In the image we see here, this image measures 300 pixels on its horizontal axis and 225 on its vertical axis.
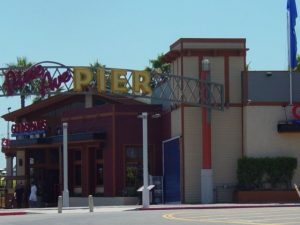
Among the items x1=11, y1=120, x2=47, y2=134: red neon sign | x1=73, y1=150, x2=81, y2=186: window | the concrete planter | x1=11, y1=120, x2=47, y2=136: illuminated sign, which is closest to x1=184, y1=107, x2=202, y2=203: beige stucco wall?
the concrete planter

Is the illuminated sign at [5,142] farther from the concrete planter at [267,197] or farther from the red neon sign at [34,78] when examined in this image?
the concrete planter at [267,197]

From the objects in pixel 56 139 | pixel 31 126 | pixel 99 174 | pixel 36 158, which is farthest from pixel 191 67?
pixel 36 158

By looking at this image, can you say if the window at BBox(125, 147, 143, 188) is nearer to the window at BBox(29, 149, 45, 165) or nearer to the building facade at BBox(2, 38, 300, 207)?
the building facade at BBox(2, 38, 300, 207)

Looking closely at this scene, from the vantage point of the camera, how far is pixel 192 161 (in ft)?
138

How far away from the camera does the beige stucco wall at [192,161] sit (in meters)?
42.1

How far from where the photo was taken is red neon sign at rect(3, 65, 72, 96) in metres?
38.0

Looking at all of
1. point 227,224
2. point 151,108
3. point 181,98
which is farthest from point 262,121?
point 227,224

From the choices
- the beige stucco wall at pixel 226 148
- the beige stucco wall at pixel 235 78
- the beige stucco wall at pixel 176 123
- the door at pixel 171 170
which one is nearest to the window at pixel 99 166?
the door at pixel 171 170

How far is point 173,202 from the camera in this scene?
43.5 metres

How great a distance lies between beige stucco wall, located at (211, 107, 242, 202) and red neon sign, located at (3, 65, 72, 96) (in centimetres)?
873

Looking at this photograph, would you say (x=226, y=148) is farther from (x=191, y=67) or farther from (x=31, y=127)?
(x=31, y=127)

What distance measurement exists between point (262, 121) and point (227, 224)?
19.7m

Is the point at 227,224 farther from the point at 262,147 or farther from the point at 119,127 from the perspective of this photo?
the point at 119,127

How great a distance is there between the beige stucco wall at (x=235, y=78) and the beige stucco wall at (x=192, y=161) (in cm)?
247
